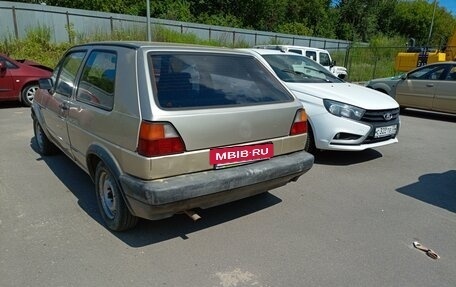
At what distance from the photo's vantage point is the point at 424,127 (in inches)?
324

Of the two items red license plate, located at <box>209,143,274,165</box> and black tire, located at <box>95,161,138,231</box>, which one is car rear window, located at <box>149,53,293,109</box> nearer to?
red license plate, located at <box>209,143,274,165</box>

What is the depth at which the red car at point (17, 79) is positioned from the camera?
896 centimetres

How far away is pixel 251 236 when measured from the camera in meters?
3.14

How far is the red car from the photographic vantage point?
29.4ft

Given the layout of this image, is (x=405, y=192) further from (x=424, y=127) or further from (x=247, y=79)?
(x=424, y=127)

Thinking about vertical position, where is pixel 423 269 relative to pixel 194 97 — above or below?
below

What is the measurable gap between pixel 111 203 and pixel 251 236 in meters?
1.33

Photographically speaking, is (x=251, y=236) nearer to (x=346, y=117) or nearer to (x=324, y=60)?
(x=346, y=117)

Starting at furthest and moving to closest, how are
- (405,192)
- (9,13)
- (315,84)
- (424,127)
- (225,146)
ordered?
(9,13) < (424,127) < (315,84) < (405,192) < (225,146)

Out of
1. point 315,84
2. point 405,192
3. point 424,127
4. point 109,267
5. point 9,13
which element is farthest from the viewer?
point 9,13

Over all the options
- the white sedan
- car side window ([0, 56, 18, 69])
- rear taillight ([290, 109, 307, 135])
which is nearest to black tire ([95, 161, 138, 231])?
rear taillight ([290, 109, 307, 135])

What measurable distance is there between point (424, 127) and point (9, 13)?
19356 millimetres

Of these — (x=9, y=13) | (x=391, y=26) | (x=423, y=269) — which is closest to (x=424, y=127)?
(x=423, y=269)

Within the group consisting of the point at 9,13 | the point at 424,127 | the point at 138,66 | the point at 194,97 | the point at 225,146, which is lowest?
the point at 424,127
